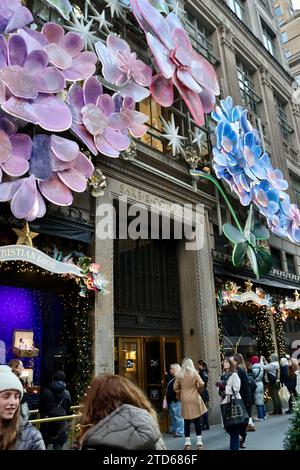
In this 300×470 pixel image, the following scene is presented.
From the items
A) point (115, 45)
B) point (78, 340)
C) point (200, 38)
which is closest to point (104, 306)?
point (78, 340)

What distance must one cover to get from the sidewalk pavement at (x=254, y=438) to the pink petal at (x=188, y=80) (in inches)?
401

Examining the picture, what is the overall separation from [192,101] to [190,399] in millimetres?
9388

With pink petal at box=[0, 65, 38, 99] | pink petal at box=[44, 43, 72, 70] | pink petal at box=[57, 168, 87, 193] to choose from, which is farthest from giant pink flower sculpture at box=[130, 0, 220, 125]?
pink petal at box=[0, 65, 38, 99]

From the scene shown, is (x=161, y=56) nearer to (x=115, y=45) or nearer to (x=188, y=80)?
(x=188, y=80)

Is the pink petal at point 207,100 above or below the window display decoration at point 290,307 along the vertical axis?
above

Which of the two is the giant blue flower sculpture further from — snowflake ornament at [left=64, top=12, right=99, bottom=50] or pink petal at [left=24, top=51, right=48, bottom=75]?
pink petal at [left=24, top=51, right=48, bottom=75]

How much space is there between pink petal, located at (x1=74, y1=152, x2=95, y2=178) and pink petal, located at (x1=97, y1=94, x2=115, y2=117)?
1.40 meters

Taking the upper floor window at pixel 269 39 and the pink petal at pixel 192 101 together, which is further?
the upper floor window at pixel 269 39

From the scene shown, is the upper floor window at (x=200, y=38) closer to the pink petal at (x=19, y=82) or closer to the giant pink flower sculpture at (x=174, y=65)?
the giant pink flower sculpture at (x=174, y=65)

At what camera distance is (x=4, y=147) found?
302 inches

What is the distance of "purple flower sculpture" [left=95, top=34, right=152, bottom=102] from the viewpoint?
33.4 ft

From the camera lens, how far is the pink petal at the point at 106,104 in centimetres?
949

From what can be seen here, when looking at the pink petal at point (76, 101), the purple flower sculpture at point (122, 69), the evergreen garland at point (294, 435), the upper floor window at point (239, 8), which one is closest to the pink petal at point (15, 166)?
the pink petal at point (76, 101)
